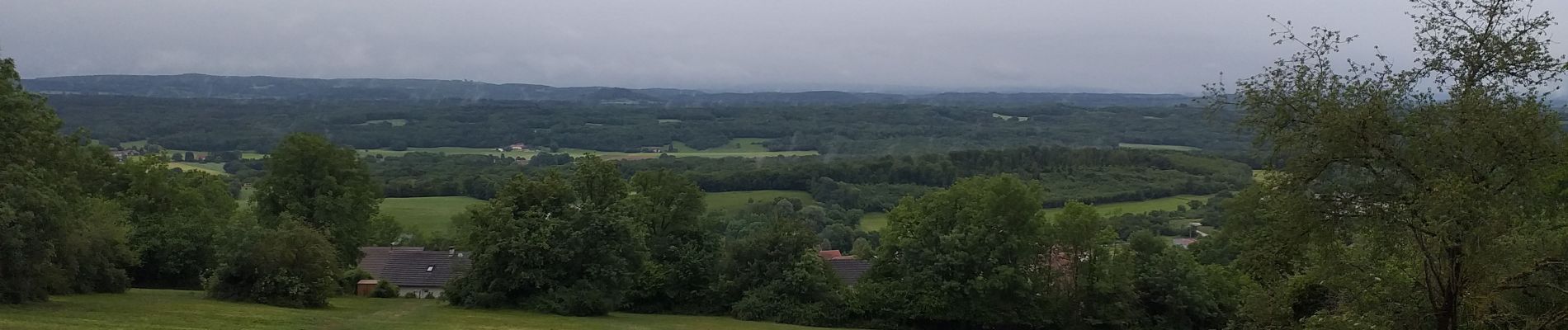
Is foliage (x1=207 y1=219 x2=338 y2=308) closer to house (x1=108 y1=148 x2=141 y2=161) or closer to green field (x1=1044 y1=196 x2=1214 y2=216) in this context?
house (x1=108 y1=148 x2=141 y2=161)

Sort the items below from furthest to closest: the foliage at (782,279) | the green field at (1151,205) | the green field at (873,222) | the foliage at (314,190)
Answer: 1. the green field at (1151,205)
2. the green field at (873,222)
3. the foliage at (314,190)
4. the foliage at (782,279)

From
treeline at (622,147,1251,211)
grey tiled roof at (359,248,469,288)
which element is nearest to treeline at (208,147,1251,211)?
treeline at (622,147,1251,211)

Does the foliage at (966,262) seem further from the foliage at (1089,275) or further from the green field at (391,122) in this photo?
the green field at (391,122)

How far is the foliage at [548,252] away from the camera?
35.8 metres

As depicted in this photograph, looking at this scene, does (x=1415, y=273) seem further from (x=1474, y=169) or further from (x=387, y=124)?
(x=387, y=124)

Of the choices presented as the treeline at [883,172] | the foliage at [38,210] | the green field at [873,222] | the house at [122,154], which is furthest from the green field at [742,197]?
the foliage at [38,210]

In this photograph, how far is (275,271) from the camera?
30.6 m

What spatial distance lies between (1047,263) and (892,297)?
656 centimetres

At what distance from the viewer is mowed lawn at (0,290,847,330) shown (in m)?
21.1

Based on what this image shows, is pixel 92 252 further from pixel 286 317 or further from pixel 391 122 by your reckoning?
pixel 391 122

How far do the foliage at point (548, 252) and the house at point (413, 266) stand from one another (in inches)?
462

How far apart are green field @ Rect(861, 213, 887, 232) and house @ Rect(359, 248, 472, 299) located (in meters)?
36.0

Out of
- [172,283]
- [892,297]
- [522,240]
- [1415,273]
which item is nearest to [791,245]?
[892,297]

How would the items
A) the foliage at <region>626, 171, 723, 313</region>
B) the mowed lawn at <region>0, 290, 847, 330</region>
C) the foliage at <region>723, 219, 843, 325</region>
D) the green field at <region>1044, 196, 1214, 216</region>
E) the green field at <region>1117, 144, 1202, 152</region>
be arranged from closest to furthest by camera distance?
the mowed lawn at <region>0, 290, 847, 330</region>, the foliage at <region>723, 219, 843, 325</region>, the foliage at <region>626, 171, 723, 313</region>, the green field at <region>1044, 196, 1214, 216</region>, the green field at <region>1117, 144, 1202, 152</region>
